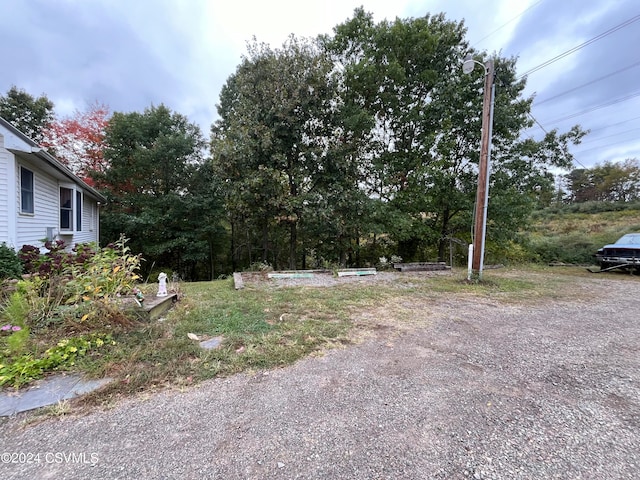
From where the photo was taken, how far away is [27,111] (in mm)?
12773

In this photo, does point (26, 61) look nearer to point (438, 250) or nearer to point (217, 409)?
point (217, 409)

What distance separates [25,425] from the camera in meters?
1.57

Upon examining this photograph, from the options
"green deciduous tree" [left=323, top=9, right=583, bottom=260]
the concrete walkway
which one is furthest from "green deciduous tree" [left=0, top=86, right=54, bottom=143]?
the concrete walkway

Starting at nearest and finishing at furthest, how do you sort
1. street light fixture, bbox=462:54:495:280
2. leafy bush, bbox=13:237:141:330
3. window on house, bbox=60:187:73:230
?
leafy bush, bbox=13:237:141:330, street light fixture, bbox=462:54:495:280, window on house, bbox=60:187:73:230

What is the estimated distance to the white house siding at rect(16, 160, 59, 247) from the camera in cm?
634

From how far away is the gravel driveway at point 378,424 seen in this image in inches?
51.9

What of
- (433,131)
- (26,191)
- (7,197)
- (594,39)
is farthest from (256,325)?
(594,39)

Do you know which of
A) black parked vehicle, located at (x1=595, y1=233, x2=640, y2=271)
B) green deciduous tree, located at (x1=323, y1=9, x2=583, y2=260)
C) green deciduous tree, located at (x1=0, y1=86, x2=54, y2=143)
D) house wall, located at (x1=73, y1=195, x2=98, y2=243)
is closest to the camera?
Result: black parked vehicle, located at (x1=595, y1=233, x2=640, y2=271)

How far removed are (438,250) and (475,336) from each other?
25.5 ft

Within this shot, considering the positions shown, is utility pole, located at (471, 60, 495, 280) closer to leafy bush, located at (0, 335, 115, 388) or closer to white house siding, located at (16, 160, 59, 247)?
leafy bush, located at (0, 335, 115, 388)

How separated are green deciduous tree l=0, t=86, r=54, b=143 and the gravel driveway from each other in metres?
17.4

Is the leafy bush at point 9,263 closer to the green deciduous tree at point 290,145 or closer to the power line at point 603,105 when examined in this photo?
the green deciduous tree at point 290,145

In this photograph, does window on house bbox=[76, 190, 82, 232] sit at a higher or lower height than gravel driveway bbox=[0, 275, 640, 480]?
higher

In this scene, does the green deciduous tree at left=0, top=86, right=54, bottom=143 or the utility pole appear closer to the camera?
the utility pole
